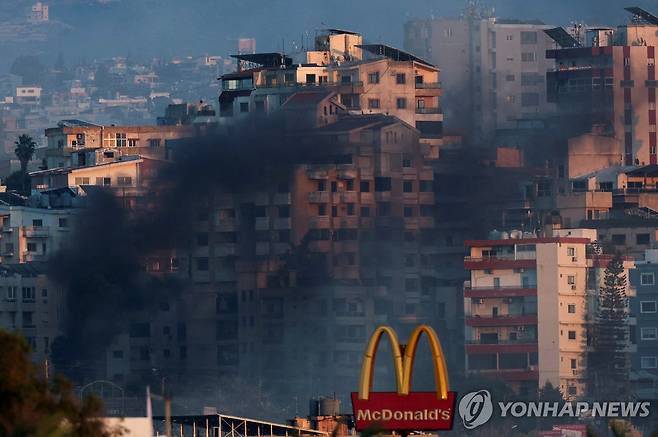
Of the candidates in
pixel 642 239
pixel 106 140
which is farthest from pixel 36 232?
pixel 642 239

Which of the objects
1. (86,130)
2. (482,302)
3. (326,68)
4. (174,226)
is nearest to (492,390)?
(482,302)

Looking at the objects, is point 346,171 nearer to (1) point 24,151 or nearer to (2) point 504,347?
(2) point 504,347

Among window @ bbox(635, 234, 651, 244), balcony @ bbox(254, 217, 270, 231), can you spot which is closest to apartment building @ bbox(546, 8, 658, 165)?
window @ bbox(635, 234, 651, 244)

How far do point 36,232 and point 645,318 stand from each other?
848 inches

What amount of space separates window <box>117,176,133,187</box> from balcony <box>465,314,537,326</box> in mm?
15724

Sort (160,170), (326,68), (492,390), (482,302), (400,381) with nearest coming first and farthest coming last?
(400,381) < (492,390) < (482,302) < (160,170) < (326,68)

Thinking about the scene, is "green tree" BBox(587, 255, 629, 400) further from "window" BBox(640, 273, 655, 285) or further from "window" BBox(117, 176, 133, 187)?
"window" BBox(117, 176, 133, 187)

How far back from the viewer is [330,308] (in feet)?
355

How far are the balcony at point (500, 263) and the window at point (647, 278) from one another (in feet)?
12.6

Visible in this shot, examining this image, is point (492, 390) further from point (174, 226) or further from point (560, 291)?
point (174, 226)

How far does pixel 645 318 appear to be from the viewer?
107 metres

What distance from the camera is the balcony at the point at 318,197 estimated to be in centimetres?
11162

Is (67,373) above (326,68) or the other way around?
the other way around

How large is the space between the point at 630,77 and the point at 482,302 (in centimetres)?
2874
